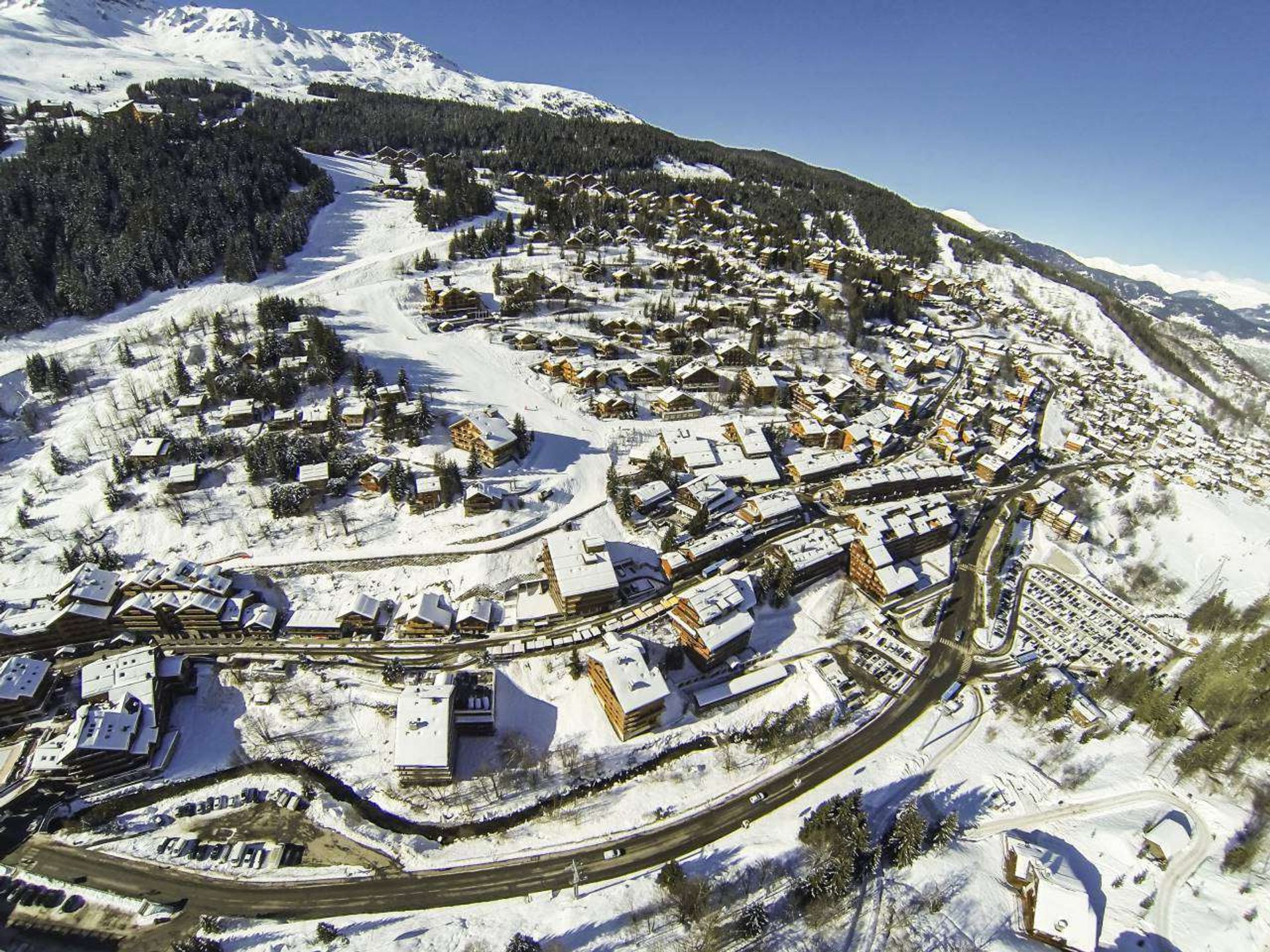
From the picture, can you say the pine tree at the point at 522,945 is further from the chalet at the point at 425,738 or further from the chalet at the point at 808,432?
the chalet at the point at 808,432

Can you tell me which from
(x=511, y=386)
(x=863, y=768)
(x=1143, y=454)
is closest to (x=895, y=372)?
(x=1143, y=454)

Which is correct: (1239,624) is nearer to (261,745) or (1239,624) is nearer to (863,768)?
(863,768)

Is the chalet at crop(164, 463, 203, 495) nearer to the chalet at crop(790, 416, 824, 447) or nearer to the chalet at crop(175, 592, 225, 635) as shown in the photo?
the chalet at crop(175, 592, 225, 635)

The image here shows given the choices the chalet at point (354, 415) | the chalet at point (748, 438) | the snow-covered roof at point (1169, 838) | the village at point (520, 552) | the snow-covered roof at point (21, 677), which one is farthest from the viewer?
the chalet at point (748, 438)

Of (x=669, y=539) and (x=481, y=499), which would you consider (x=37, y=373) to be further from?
(x=669, y=539)

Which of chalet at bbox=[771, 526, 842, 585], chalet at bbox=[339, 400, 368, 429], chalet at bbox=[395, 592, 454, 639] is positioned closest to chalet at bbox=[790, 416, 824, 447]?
chalet at bbox=[771, 526, 842, 585]

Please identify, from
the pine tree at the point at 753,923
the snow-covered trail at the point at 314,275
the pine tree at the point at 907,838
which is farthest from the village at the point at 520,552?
the pine tree at the point at 753,923

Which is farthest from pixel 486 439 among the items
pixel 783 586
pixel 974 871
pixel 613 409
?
pixel 974 871
